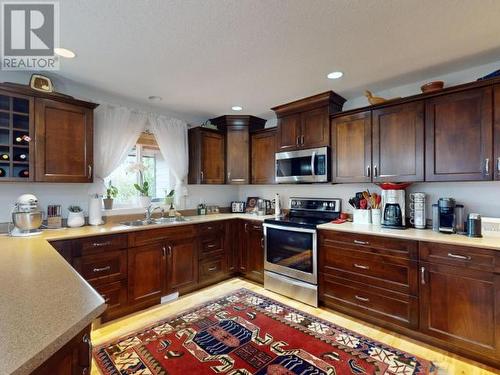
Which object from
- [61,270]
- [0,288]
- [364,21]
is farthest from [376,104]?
[0,288]

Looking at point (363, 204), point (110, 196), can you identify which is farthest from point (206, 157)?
point (363, 204)

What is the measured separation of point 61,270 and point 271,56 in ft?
6.89

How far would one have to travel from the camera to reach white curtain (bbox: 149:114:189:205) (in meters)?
3.52

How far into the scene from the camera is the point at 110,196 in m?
3.08

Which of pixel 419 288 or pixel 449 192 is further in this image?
pixel 449 192

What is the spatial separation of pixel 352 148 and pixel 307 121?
0.68m

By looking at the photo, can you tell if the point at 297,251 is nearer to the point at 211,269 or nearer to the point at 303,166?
the point at 303,166

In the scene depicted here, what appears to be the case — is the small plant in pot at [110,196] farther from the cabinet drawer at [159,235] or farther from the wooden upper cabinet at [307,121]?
the wooden upper cabinet at [307,121]

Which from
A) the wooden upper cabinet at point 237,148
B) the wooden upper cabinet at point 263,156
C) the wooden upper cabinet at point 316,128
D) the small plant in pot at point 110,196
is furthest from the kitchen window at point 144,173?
the wooden upper cabinet at point 316,128

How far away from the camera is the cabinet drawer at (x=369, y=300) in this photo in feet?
7.40

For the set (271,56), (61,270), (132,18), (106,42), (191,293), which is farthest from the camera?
(191,293)

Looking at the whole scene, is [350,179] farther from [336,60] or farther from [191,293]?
[191,293]

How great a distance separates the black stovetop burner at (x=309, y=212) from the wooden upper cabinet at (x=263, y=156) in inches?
20.4

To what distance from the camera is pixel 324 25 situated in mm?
1740
